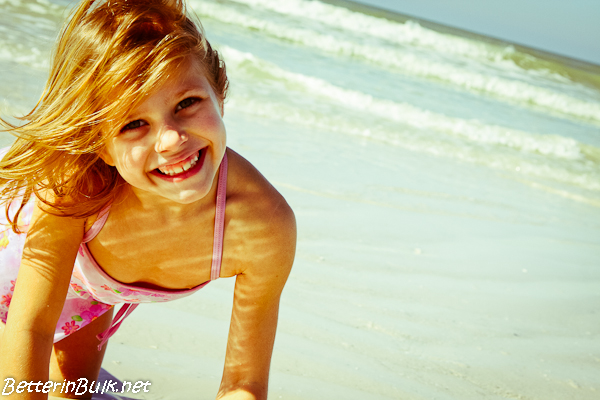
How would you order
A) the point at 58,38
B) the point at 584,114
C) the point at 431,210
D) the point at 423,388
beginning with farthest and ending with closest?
1. the point at 584,114
2. the point at 431,210
3. the point at 423,388
4. the point at 58,38

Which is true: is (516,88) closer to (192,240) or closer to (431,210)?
(431,210)

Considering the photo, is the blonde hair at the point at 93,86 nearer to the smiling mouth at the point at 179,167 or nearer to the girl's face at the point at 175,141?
the girl's face at the point at 175,141

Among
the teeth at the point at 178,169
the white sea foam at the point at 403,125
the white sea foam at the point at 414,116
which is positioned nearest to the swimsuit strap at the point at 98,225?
the teeth at the point at 178,169

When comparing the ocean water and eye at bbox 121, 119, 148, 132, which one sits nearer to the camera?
eye at bbox 121, 119, 148, 132

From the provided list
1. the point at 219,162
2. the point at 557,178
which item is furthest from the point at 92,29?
the point at 557,178

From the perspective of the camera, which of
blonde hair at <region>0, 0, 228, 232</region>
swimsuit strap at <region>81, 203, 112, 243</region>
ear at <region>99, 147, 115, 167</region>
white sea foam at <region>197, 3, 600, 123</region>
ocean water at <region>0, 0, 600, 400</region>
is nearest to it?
blonde hair at <region>0, 0, 228, 232</region>

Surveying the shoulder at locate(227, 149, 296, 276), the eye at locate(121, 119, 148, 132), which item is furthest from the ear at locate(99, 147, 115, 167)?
the shoulder at locate(227, 149, 296, 276)

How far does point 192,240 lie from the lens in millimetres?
1756

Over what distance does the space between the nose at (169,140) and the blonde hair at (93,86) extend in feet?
0.34

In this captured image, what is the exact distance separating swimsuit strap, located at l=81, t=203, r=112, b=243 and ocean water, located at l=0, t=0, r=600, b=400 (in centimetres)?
73

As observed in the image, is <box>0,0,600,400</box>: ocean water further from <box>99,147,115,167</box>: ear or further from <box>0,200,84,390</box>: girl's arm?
<box>99,147,115,167</box>: ear

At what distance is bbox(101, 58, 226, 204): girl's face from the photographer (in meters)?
1.46

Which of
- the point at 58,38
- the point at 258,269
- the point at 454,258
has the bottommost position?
the point at 454,258

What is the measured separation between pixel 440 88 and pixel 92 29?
9.76 m
